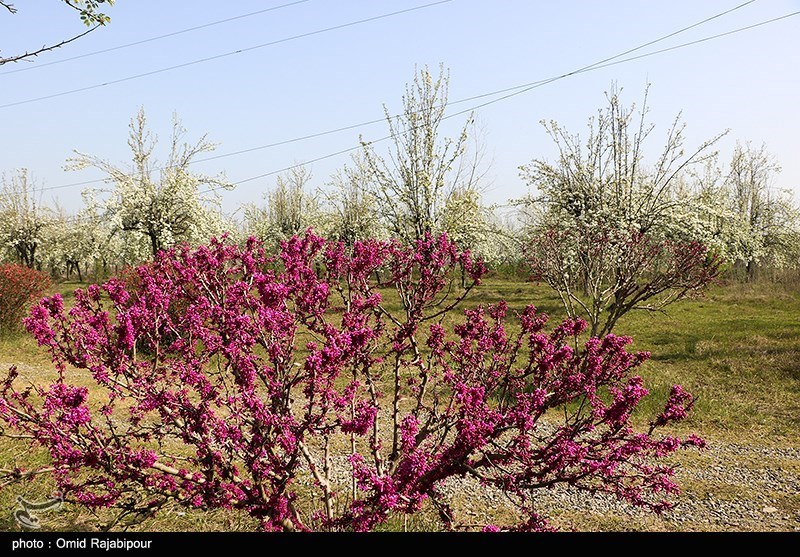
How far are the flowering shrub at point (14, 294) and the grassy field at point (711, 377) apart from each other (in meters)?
0.52

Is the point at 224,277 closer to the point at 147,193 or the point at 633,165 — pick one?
the point at 633,165

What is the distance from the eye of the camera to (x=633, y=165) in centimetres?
1454

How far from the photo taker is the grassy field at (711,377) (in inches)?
199

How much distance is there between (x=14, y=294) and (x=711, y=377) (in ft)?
56.8

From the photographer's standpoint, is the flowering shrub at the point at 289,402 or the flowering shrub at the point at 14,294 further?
the flowering shrub at the point at 14,294

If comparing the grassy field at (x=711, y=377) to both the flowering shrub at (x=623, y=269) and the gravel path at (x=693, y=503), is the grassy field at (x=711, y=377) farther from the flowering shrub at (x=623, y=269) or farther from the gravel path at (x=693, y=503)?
the flowering shrub at (x=623, y=269)

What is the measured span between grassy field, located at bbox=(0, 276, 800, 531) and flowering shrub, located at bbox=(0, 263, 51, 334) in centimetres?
52

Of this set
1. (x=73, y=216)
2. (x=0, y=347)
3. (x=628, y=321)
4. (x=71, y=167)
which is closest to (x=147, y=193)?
(x=71, y=167)

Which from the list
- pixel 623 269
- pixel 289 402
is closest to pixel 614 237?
pixel 623 269

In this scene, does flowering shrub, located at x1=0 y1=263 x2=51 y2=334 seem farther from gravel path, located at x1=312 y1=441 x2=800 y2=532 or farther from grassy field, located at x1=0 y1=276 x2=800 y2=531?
gravel path, located at x1=312 y1=441 x2=800 y2=532

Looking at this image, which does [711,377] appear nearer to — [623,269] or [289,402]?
[623,269]

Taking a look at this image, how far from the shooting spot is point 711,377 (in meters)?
10.7

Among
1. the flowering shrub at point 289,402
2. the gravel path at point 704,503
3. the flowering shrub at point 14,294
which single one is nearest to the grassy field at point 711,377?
the gravel path at point 704,503
